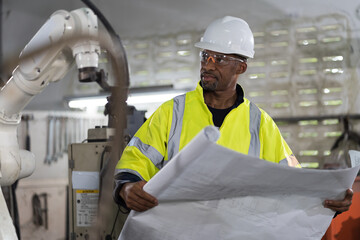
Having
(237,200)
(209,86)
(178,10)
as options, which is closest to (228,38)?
(209,86)

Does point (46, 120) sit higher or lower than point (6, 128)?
lower

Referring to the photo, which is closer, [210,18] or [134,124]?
[134,124]

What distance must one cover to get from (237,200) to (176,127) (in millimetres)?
409

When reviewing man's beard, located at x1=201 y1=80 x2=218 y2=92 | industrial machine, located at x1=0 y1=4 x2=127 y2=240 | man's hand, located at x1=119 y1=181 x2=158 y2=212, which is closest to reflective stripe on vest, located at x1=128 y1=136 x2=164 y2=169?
man's hand, located at x1=119 y1=181 x2=158 y2=212

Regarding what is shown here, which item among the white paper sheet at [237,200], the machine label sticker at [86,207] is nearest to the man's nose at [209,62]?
the white paper sheet at [237,200]

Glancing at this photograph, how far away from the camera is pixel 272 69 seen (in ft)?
13.1

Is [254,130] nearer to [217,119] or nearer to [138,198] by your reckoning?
[217,119]

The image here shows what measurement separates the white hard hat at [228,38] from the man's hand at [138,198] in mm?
671

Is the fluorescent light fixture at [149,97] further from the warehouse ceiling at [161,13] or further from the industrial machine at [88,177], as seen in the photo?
the warehouse ceiling at [161,13]

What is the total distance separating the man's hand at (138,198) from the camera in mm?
1342

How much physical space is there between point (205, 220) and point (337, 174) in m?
0.43

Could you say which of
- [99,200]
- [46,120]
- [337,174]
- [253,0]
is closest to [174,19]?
[253,0]

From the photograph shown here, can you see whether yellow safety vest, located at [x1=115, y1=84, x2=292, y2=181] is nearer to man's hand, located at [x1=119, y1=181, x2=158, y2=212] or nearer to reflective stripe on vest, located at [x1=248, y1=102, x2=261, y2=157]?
reflective stripe on vest, located at [x1=248, y1=102, x2=261, y2=157]

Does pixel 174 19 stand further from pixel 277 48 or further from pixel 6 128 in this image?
pixel 6 128
